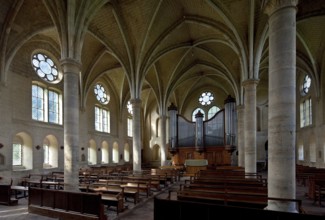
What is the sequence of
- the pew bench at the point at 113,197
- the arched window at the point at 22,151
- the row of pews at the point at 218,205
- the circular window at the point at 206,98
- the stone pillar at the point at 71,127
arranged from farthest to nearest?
the circular window at the point at 206,98 → the arched window at the point at 22,151 → the stone pillar at the point at 71,127 → the pew bench at the point at 113,197 → the row of pews at the point at 218,205

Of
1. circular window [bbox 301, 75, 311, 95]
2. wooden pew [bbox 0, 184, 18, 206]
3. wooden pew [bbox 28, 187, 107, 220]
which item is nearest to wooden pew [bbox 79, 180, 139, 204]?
wooden pew [bbox 28, 187, 107, 220]

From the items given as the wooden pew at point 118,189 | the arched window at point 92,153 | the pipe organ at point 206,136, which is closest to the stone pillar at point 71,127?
the wooden pew at point 118,189

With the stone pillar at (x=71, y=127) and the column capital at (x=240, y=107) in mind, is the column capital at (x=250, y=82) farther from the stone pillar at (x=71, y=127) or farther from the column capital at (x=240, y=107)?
the stone pillar at (x=71, y=127)

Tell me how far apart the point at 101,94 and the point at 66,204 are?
62.5 ft

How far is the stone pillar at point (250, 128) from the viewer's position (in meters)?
13.7

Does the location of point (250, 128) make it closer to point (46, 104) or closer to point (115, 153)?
point (46, 104)

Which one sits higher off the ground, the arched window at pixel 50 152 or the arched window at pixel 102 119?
the arched window at pixel 102 119

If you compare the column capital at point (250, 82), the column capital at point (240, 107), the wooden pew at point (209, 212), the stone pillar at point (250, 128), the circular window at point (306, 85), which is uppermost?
the circular window at point (306, 85)

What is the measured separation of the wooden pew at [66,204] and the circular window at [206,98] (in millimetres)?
27525

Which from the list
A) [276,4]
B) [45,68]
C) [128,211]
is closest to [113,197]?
[128,211]

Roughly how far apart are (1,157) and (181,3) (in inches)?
609

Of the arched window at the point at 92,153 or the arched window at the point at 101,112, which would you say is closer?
the arched window at the point at 92,153

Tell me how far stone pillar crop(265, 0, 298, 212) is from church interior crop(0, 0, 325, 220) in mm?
26

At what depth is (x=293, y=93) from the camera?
246 inches
